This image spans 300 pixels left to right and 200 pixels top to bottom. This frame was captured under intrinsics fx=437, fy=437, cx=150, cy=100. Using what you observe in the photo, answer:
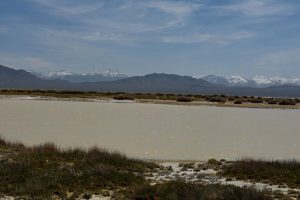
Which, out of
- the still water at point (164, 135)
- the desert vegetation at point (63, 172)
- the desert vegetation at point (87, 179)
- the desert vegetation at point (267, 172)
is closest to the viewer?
the desert vegetation at point (87, 179)

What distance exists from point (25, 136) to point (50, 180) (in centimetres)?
1308

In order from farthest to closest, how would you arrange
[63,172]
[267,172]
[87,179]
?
[267,172] < [63,172] < [87,179]

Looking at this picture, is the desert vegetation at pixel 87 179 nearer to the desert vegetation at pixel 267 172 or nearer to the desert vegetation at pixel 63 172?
the desert vegetation at pixel 63 172

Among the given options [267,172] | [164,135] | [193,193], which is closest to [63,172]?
[193,193]

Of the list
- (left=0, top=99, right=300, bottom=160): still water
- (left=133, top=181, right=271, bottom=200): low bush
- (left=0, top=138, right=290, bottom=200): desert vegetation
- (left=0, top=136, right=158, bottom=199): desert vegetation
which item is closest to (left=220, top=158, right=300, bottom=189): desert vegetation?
(left=0, top=138, right=290, bottom=200): desert vegetation

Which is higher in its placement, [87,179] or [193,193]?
[193,193]

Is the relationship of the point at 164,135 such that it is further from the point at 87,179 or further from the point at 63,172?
the point at 87,179

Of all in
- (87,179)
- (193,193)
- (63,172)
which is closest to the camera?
(193,193)

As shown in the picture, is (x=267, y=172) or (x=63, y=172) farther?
(x=267, y=172)

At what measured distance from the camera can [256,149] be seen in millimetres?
23438

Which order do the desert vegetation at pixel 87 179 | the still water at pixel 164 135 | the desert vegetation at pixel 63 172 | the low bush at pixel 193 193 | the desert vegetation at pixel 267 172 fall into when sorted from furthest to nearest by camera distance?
the still water at pixel 164 135 → the desert vegetation at pixel 267 172 → the desert vegetation at pixel 63 172 → the desert vegetation at pixel 87 179 → the low bush at pixel 193 193

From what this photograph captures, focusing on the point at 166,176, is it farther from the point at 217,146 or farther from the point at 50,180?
the point at 217,146

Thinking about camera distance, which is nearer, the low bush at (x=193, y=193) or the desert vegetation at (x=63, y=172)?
the low bush at (x=193, y=193)

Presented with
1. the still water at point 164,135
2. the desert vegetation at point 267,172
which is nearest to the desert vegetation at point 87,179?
the desert vegetation at point 267,172
